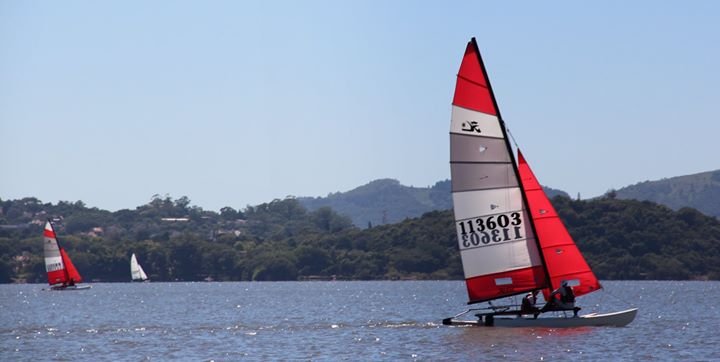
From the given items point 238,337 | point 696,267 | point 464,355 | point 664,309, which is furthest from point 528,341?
point 696,267

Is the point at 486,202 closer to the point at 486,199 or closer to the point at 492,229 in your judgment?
the point at 486,199

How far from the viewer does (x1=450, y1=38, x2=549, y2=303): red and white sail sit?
49719 millimetres

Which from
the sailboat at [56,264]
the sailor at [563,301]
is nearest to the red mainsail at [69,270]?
the sailboat at [56,264]

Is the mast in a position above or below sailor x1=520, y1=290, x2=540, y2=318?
above

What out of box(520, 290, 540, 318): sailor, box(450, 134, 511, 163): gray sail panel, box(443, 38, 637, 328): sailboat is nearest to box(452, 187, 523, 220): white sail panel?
box(443, 38, 637, 328): sailboat

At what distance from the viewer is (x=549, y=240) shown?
167 feet

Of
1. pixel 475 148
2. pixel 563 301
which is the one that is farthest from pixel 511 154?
pixel 563 301

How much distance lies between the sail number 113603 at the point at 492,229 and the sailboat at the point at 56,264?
8472cm

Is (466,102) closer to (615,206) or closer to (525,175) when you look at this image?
(525,175)

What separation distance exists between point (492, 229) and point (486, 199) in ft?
3.85

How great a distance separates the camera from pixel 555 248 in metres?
50.8

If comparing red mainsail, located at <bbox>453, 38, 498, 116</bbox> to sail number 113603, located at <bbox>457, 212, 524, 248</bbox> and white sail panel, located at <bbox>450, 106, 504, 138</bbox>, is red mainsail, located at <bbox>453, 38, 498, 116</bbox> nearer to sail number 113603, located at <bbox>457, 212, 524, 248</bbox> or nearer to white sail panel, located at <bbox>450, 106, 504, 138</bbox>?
white sail panel, located at <bbox>450, 106, 504, 138</bbox>

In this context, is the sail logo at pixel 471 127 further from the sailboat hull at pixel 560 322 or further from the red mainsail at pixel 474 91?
the sailboat hull at pixel 560 322

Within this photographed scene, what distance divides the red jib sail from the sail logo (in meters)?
2.78
